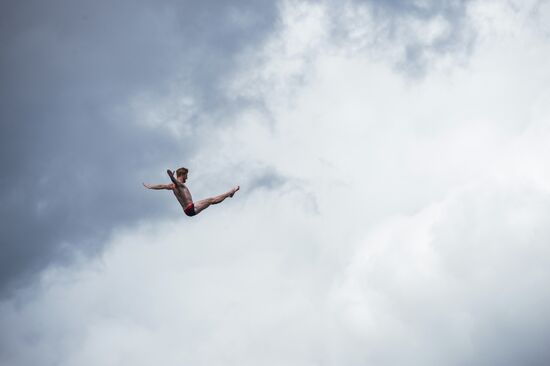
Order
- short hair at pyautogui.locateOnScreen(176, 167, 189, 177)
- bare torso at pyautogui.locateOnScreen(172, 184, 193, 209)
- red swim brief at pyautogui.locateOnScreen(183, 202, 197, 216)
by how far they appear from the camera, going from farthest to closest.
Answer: red swim brief at pyautogui.locateOnScreen(183, 202, 197, 216)
short hair at pyautogui.locateOnScreen(176, 167, 189, 177)
bare torso at pyautogui.locateOnScreen(172, 184, 193, 209)

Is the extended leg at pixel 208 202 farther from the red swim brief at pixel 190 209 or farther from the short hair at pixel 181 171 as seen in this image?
the short hair at pixel 181 171

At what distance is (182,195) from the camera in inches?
1433

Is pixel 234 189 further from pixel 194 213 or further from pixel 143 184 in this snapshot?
pixel 143 184

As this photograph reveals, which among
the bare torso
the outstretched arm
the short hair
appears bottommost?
the outstretched arm

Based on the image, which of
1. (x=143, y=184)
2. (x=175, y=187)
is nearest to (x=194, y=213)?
(x=175, y=187)

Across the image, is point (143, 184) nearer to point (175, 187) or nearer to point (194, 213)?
point (175, 187)

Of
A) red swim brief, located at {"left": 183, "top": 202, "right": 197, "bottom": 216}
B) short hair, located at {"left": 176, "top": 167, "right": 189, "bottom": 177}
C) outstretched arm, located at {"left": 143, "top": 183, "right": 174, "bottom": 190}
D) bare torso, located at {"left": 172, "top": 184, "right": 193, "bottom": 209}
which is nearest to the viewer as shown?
outstretched arm, located at {"left": 143, "top": 183, "right": 174, "bottom": 190}

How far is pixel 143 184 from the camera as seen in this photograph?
3338cm

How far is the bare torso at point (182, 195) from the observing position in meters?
35.8

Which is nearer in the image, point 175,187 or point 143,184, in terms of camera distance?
point 143,184

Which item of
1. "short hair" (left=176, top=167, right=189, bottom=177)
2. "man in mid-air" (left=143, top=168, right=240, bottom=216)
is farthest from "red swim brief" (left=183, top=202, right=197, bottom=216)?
"short hair" (left=176, top=167, right=189, bottom=177)

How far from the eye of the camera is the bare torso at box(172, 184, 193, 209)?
3581cm

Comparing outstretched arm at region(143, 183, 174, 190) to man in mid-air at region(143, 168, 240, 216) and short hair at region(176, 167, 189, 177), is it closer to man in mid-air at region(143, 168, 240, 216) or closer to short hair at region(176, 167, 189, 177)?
man in mid-air at region(143, 168, 240, 216)

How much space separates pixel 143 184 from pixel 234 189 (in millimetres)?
5927
